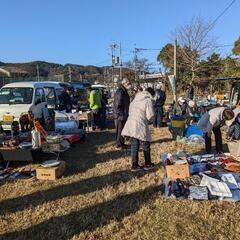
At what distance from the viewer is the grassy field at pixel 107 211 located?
5.26 meters

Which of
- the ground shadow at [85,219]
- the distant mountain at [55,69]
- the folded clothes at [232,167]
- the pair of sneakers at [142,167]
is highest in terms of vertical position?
the distant mountain at [55,69]

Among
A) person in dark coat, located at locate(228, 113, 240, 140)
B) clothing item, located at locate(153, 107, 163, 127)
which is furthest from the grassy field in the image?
clothing item, located at locate(153, 107, 163, 127)

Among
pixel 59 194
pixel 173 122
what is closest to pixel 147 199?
pixel 59 194

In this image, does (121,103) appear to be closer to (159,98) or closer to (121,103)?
(121,103)

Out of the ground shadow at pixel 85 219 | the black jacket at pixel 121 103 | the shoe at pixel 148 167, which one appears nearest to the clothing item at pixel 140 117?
the shoe at pixel 148 167

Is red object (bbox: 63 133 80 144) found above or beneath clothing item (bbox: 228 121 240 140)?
beneath

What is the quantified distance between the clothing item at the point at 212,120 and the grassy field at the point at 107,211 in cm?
185

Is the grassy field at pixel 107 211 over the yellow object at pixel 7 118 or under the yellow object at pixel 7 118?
under

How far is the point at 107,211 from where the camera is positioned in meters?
6.04

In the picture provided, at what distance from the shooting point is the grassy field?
5.26m

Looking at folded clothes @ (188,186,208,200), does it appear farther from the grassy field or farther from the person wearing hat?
the person wearing hat

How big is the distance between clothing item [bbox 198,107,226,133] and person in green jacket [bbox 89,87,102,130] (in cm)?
615

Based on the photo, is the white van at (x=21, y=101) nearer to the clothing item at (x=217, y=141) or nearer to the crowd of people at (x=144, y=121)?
the crowd of people at (x=144, y=121)

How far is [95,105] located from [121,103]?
15.6 ft
